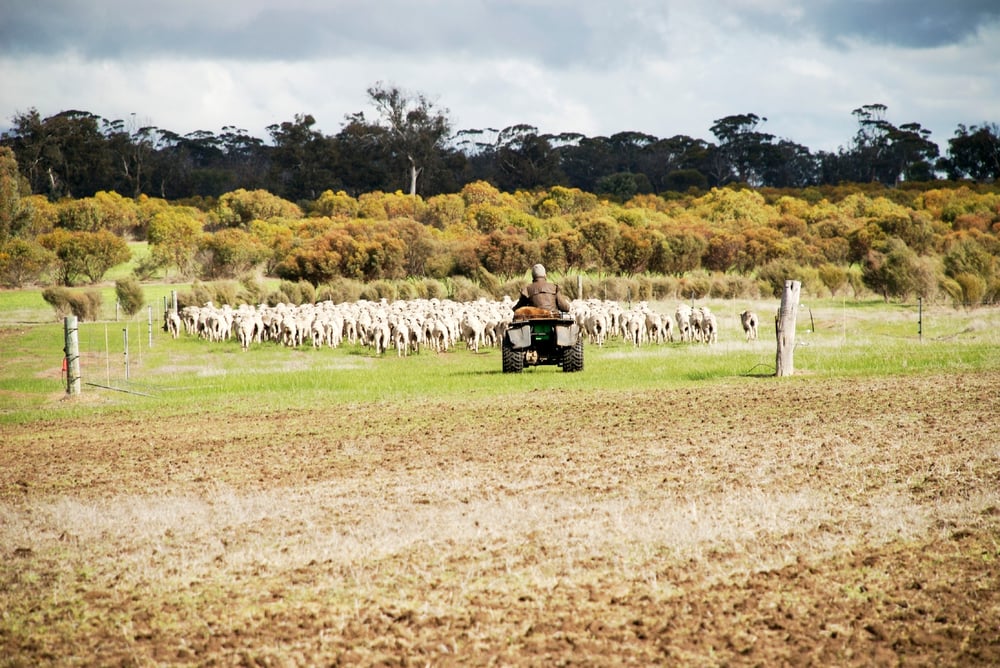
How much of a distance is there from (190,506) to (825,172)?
110360mm

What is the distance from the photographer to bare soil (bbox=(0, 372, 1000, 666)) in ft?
17.7

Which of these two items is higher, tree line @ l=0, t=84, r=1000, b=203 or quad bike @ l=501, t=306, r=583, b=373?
tree line @ l=0, t=84, r=1000, b=203

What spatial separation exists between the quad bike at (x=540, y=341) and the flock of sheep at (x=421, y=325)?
8314 mm

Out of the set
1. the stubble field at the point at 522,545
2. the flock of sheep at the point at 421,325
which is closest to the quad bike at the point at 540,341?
the stubble field at the point at 522,545

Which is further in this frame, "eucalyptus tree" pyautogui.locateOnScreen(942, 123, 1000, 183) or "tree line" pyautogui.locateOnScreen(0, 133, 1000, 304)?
"eucalyptus tree" pyautogui.locateOnScreen(942, 123, 1000, 183)

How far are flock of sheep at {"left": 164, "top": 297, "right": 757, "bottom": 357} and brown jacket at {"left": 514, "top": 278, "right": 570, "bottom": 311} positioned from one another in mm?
9402

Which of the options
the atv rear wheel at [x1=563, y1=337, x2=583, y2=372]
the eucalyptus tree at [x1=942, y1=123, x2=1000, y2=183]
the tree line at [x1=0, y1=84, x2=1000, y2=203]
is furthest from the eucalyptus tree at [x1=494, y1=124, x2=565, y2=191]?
the atv rear wheel at [x1=563, y1=337, x2=583, y2=372]

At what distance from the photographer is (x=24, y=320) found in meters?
38.8

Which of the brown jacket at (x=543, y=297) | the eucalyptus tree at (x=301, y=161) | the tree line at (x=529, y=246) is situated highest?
the eucalyptus tree at (x=301, y=161)

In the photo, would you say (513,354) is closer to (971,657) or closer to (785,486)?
(785,486)

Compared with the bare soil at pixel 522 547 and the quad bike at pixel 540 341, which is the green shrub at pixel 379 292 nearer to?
the quad bike at pixel 540 341

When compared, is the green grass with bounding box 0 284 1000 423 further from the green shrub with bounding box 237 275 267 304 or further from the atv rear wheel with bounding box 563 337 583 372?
the green shrub with bounding box 237 275 267 304

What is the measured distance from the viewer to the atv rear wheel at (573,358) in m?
20.3

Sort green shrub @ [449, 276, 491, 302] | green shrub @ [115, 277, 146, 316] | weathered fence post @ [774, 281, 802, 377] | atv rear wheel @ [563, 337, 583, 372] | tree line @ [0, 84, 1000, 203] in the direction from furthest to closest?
tree line @ [0, 84, 1000, 203]
green shrub @ [449, 276, 491, 302]
green shrub @ [115, 277, 146, 316]
atv rear wheel @ [563, 337, 583, 372]
weathered fence post @ [774, 281, 802, 377]
